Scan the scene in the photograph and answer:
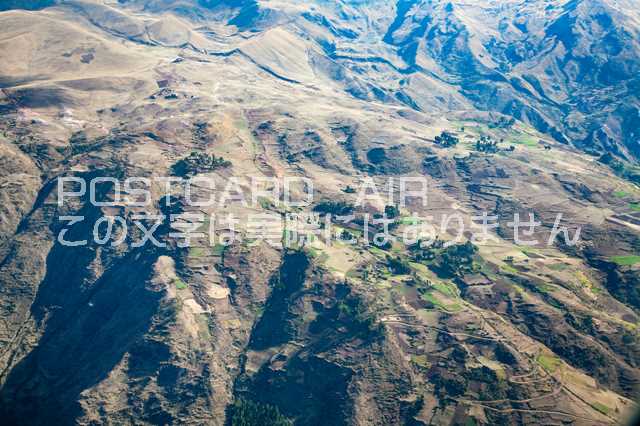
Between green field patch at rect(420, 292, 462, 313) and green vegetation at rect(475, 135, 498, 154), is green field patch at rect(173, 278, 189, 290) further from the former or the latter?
green vegetation at rect(475, 135, 498, 154)

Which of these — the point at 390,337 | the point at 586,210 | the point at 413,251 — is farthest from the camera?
the point at 586,210

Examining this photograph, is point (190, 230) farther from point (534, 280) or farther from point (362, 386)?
point (534, 280)

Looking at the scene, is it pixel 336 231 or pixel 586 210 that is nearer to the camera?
pixel 336 231

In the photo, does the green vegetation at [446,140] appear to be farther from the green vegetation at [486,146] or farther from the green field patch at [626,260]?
the green field patch at [626,260]

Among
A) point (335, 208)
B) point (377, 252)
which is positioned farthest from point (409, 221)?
point (377, 252)

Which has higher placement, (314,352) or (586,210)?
(586,210)

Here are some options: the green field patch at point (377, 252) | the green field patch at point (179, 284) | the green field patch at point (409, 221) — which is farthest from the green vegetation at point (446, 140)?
the green field patch at point (179, 284)

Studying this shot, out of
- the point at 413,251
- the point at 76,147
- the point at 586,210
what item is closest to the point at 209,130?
the point at 76,147
